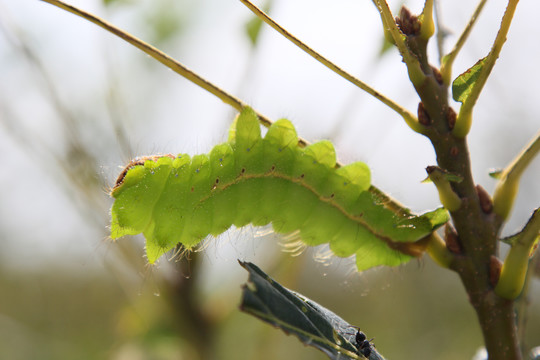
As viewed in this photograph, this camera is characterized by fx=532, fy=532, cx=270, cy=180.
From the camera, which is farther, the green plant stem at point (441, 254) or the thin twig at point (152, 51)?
the green plant stem at point (441, 254)

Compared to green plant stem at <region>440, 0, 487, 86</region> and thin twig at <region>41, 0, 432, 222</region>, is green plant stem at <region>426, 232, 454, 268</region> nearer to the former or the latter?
green plant stem at <region>440, 0, 487, 86</region>

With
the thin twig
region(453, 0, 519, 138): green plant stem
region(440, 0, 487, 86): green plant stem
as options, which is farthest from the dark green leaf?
region(440, 0, 487, 86): green plant stem

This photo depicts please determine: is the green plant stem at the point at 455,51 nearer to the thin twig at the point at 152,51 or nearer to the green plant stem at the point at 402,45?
the green plant stem at the point at 402,45

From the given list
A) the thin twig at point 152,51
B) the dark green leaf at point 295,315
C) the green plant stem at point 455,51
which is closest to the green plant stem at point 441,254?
the dark green leaf at point 295,315

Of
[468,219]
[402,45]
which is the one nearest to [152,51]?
[402,45]

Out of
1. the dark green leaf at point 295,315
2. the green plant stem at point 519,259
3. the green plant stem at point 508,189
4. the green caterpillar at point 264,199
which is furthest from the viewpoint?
the green caterpillar at point 264,199

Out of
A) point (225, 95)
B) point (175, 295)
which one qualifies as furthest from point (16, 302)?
point (225, 95)

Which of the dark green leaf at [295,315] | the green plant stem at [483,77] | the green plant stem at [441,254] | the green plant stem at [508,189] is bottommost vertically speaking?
the dark green leaf at [295,315]

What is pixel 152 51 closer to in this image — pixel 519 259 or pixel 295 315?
pixel 295 315
